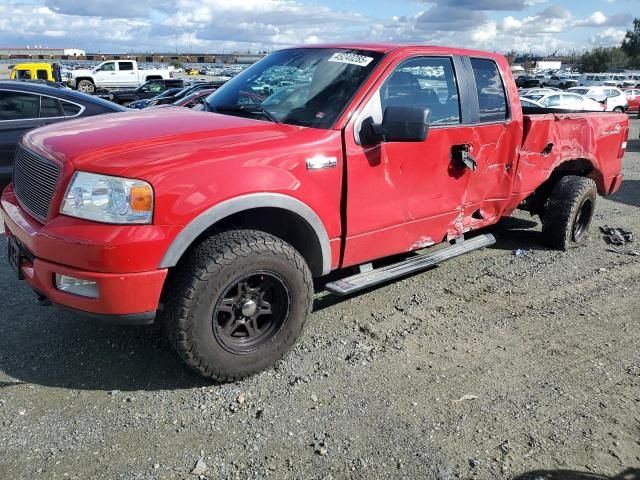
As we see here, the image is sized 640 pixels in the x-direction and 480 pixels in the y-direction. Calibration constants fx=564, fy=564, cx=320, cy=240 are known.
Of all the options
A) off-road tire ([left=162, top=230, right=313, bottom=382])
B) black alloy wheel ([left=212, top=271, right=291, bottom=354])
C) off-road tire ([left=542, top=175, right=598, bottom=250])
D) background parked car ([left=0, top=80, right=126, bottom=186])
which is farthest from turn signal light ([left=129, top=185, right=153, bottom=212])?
background parked car ([left=0, top=80, right=126, bottom=186])

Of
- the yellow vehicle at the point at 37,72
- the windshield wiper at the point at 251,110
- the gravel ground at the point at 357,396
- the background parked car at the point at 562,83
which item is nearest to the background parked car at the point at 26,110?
the gravel ground at the point at 357,396

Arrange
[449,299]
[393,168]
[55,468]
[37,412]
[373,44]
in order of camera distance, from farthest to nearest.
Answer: [449,299] < [373,44] < [393,168] < [37,412] < [55,468]

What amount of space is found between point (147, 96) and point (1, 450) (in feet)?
78.1

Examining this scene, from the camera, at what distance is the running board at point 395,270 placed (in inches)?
148

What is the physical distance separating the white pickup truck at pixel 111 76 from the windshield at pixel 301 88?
3376 centimetres

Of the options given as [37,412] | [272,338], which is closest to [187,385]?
[272,338]

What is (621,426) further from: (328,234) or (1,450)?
(1,450)

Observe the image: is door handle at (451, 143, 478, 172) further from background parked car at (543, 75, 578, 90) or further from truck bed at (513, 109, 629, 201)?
background parked car at (543, 75, 578, 90)

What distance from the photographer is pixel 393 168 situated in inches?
151

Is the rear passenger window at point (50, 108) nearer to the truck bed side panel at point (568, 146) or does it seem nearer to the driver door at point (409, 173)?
the driver door at point (409, 173)

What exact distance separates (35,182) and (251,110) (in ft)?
4.83

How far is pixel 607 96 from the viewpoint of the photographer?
28.0 m

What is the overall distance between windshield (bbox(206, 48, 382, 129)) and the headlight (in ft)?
4.10

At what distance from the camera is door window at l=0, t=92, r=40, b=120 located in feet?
21.7
